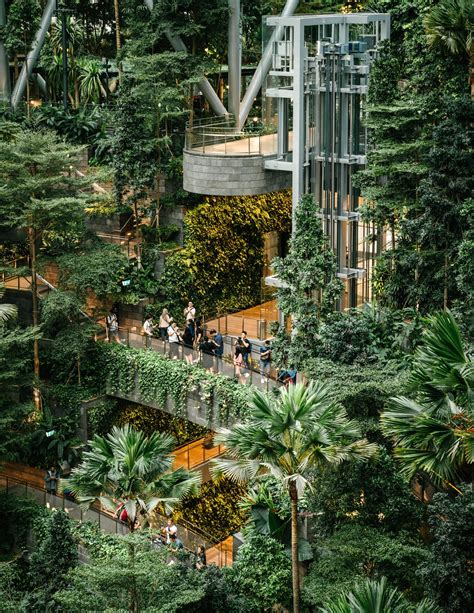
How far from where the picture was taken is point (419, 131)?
33.1 metres

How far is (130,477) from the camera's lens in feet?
80.8

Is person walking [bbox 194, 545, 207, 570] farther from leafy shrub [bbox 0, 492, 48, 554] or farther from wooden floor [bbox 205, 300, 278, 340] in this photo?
wooden floor [bbox 205, 300, 278, 340]

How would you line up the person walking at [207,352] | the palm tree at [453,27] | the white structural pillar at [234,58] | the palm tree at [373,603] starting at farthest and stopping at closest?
the white structural pillar at [234,58], the person walking at [207,352], the palm tree at [453,27], the palm tree at [373,603]

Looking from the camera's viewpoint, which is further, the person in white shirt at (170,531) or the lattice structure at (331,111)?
the lattice structure at (331,111)

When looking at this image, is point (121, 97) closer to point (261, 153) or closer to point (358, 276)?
point (261, 153)

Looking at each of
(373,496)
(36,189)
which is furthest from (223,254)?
(373,496)

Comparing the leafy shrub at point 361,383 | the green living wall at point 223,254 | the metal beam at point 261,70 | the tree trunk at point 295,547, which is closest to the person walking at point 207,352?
the green living wall at point 223,254

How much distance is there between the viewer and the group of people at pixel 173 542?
27.2 m

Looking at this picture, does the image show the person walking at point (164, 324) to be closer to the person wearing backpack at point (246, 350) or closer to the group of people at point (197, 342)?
the group of people at point (197, 342)

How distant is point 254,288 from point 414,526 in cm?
1814

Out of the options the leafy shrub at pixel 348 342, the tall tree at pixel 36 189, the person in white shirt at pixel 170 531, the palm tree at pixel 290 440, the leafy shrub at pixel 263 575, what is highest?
the tall tree at pixel 36 189

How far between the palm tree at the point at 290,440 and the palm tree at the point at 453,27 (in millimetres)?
11461

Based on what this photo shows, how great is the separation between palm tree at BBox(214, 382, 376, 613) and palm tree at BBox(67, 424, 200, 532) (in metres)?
1.79

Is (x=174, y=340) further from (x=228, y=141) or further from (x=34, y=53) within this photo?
(x=34, y=53)
